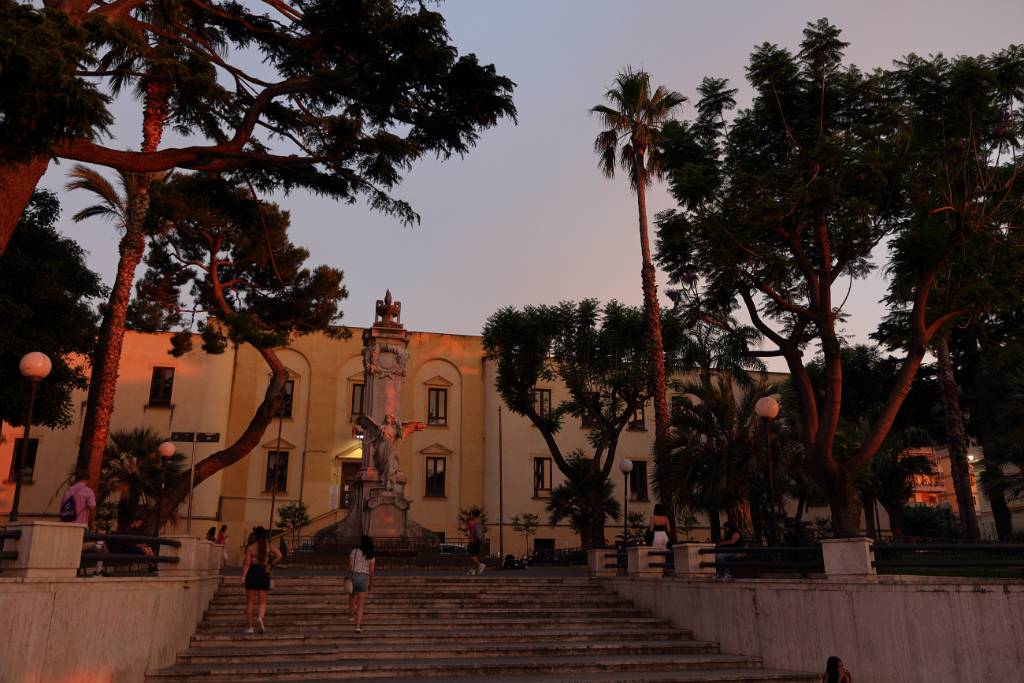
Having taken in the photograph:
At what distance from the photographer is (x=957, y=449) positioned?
77.9ft

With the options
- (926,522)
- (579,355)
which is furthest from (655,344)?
(926,522)

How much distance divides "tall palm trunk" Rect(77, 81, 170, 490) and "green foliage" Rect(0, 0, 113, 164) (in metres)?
8.77

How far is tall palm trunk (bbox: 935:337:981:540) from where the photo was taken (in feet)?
73.5

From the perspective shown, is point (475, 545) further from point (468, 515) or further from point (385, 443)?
point (468, 515)

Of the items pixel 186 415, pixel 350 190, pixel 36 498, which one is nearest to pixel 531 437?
pixel 186 415

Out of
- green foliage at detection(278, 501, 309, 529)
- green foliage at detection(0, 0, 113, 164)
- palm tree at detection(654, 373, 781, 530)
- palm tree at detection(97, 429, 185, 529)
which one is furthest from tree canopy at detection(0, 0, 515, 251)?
green foliage at detection(278, 501, 309, 529)

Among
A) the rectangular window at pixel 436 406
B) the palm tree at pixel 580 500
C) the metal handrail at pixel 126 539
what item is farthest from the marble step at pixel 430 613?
the rectangular window at pixel 436 406

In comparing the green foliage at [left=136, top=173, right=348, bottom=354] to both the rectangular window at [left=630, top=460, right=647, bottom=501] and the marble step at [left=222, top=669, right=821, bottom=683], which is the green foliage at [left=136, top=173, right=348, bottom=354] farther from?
the rectangular window at [left=630, top=460, right=647, bottom=501]

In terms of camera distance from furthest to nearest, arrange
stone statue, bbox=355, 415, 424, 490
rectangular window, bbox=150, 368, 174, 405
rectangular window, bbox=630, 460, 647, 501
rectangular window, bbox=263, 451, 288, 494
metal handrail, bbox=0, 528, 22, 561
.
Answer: rectangular window, bbox=630, 460, 647, 501 < rectangular window, bbox=263, 451, 288, 494 < rectangular window, bbox=150, 368, 174, 405 < stone statue, bbox=355, 415, 424, 490 < metal handrail, bbox=0, 528, 22, 561

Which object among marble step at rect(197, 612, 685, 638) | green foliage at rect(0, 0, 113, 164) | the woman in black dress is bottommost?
marble step at rect(197, 612, 685, 638)

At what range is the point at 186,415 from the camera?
3534 centimetres

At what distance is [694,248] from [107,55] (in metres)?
12.9

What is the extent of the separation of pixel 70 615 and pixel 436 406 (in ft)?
105

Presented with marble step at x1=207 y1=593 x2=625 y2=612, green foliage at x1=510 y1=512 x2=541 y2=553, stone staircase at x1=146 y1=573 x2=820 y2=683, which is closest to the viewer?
stone staircase at x1=146 y1=573 x2=820 y2=683
